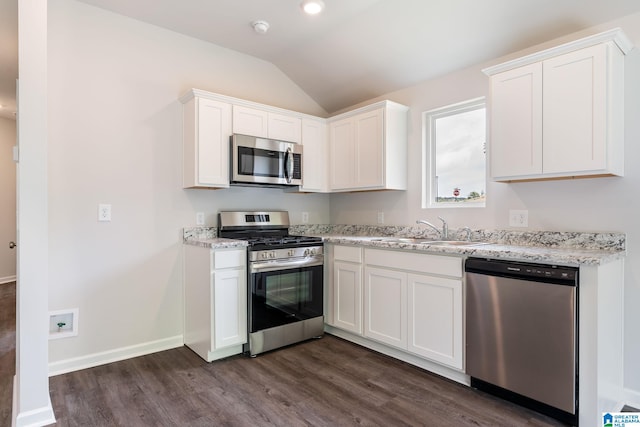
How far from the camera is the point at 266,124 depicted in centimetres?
339

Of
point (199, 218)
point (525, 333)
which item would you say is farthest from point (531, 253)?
point (199, 218)

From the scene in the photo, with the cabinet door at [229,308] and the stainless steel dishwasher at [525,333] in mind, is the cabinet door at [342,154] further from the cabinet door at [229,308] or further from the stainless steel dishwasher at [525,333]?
the stainless steel dishwasher at [525,333]

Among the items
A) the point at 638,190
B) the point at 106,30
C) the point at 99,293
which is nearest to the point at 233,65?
the point at 106,30

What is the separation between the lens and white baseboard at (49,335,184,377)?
2.62m

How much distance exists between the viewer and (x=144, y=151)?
301 centimetres

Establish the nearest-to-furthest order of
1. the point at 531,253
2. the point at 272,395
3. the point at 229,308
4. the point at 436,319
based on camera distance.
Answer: the point at 531,253 < the point at 272,395 < the point at 436,319 < the point at 229,308

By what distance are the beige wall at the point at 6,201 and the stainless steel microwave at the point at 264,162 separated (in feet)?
15.2

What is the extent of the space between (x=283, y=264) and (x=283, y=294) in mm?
264

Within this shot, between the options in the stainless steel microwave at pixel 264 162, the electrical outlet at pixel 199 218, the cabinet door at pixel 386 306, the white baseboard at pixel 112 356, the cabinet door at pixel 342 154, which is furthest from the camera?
the cabinet door at pixel 342 154

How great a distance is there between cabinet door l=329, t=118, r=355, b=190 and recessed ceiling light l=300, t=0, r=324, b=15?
3.58 feet

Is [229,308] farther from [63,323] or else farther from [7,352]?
[7,352]

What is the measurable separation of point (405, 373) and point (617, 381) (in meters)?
1.25

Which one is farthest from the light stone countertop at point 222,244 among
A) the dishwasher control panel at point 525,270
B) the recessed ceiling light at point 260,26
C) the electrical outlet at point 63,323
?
the recessed ceiling light at point 260,26

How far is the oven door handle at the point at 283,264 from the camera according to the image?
2.92 meters
